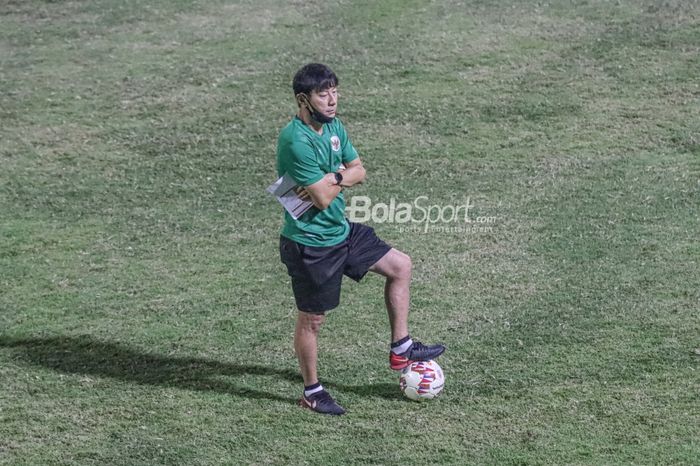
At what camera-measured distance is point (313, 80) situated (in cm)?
700

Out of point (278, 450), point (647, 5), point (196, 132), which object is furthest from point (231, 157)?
point (647, 5)

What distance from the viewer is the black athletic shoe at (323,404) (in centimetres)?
755

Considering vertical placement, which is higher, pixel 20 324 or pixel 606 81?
pixel 606 81

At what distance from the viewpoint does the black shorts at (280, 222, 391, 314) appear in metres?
7.27

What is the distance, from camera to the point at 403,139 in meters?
12.3

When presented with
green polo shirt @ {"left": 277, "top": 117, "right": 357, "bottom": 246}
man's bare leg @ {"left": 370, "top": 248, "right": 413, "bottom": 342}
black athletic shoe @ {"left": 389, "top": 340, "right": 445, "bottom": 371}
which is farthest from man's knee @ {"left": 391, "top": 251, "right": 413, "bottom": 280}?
black athletic shoe @ {"left": 389, "top": 340, "right": 445, "bottom": 371}

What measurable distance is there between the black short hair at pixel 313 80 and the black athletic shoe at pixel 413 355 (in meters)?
1.90

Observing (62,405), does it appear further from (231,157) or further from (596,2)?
(596,2)

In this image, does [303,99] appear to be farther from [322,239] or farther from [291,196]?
[322,239]

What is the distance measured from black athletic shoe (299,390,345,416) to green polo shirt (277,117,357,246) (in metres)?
1.05

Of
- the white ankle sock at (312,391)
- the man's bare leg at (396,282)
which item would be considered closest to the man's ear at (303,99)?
the man's bare leg at (396,282)

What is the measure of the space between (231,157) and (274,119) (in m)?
1.05

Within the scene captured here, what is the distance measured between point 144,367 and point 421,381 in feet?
6.88

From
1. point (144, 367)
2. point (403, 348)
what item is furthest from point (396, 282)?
point (144, 367)
